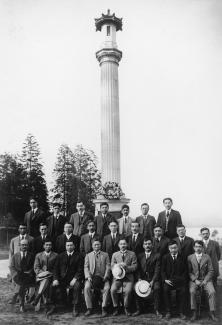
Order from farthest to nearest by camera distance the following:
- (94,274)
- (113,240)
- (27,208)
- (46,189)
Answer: (46,189)
(27,208)
(113,240)
(94,274)

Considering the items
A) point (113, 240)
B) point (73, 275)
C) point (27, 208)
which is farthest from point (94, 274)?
point (27, 208)

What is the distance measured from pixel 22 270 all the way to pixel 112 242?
5.60ft

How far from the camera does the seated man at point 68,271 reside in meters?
6.03

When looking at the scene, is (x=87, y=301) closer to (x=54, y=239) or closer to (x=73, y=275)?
(x=73, y=275)

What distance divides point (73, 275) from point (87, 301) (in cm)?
58

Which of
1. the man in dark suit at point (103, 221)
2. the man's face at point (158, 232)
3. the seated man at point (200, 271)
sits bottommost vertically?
the seated man at point (200, 271)

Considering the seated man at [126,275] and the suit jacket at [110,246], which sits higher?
the suit jacket at [110,246]

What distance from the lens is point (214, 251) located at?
6.41 meters

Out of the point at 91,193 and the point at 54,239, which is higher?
the point at 91,193

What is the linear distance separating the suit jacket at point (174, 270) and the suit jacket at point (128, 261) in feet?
1.66

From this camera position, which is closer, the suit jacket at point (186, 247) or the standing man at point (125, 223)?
the suit jacket at point (186, 247)

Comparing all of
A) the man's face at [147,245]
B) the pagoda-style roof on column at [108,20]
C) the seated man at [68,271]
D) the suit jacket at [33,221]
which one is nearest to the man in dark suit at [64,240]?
the seated man at [68,271]

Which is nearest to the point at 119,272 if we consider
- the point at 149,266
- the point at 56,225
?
the point at 149,266

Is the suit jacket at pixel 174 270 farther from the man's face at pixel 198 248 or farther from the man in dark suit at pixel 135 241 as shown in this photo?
the man in dark suit at pixel 135 241
